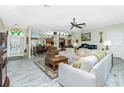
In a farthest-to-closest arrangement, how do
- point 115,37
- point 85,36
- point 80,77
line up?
point 85,36
point 115,37
point 80,77

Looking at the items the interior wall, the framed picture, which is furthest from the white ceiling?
the framed picture

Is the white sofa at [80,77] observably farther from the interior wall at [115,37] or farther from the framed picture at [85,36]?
the framed picture at [85,36]

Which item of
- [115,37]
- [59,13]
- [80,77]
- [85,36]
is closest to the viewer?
[80,77]

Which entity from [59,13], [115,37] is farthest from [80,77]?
[115,37]

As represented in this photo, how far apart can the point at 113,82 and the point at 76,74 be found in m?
1.46

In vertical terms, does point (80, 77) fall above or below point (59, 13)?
below

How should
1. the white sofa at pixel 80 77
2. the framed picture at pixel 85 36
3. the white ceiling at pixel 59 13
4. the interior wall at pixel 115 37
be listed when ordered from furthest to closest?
the framed picture at pixel 85 36
the interior wall at pixel 115 37
the white ceiling at pixel 59 13
the white sofa at pixel 80 77

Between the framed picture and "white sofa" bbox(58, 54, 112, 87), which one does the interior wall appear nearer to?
the framed picture

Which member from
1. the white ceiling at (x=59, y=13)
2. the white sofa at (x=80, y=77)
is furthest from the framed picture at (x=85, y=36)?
the white sofa at (x=80, y=77)

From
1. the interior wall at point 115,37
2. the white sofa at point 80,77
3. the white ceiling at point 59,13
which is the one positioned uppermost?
the white ceiling at point 59,13

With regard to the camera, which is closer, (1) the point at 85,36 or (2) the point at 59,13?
(2) the point at 59,13

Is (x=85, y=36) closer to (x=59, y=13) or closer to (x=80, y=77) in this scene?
(x=59, y=13)
